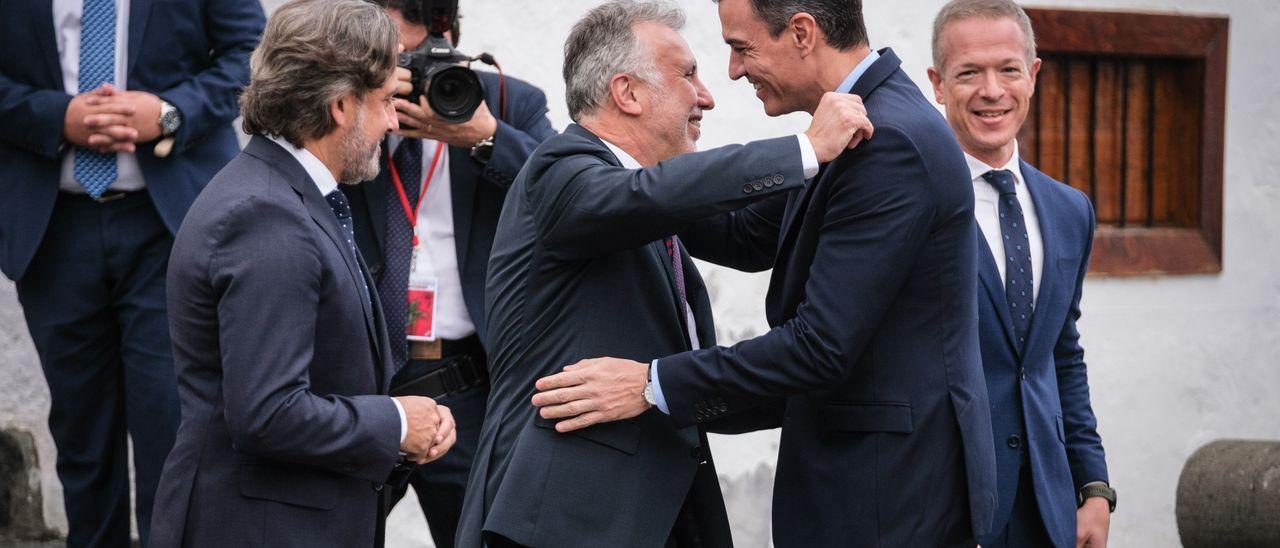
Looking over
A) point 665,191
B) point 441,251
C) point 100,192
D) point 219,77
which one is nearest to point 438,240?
point 441,251

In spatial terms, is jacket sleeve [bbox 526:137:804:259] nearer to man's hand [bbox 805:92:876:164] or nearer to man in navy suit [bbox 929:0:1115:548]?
man's hand [bbox 805:92:876:164]

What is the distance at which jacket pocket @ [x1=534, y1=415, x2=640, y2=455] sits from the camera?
2.77m

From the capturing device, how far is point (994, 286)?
3.26 metres

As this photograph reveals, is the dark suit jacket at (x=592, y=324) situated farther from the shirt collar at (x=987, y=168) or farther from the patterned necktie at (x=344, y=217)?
the shirt collar at (x=987, y=168)

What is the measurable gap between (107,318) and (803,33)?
2062 mm

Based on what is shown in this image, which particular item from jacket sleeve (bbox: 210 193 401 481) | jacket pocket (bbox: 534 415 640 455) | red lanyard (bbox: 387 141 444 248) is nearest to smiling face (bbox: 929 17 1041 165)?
jacket pocket (bbox: 534 415 640 455)

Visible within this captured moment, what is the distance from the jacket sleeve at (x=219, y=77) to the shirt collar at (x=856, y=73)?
180 cm

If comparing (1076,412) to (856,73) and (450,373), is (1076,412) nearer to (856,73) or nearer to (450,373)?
(856,73)

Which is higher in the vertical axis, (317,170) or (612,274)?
(317,170)

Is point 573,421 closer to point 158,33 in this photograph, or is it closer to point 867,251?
point 867,251

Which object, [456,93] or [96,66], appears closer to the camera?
[456,93]

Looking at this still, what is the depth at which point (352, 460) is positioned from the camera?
270 cm

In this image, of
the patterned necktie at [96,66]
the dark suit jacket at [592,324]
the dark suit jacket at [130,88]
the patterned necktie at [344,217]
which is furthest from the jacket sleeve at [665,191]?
the patterned necktie at [96,66]

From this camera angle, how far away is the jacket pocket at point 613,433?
2771 millimetres
